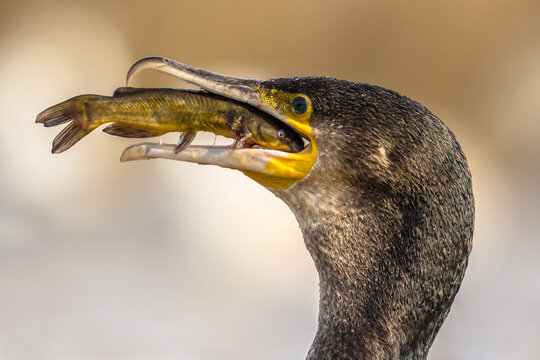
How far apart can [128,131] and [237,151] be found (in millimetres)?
169

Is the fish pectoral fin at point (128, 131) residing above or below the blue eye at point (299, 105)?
below

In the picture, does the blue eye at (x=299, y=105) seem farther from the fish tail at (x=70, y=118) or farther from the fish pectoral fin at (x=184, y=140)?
the fish tail at (x=70, y=118)

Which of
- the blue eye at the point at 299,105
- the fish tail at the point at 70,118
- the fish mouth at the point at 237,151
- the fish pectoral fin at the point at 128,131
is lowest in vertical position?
the fish tail at the point at 70,118

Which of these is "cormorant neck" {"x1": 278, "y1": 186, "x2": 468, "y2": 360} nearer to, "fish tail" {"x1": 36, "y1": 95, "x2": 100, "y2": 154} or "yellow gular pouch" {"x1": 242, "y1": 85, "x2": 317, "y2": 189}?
"yellow gular pouch" {"x1": 242, "y1": 85, "x2": 317, "y2": 189}

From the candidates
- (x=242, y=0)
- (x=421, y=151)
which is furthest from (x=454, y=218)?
(x=242, y=0)

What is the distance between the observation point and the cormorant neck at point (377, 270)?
3.23 feet

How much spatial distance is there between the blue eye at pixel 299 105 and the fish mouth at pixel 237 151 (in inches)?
0.6

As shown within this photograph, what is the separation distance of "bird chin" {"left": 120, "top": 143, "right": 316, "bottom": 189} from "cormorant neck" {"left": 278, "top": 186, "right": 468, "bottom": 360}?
0.12 feet

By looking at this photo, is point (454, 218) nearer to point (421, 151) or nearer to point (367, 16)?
point (421, 151)

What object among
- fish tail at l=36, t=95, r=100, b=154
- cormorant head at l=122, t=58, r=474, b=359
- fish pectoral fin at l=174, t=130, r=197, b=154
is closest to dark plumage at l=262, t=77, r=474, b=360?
cormorant head at l=122, t=58, r=474, b=359

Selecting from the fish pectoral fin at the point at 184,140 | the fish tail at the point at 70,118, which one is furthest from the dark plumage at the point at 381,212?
the fish tail at the point at 70,118

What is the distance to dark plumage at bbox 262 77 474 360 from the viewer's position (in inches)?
38.1

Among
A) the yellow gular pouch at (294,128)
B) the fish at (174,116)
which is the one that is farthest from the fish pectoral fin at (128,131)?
the yellow gular pouch at (294,128)

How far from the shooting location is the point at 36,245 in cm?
365
